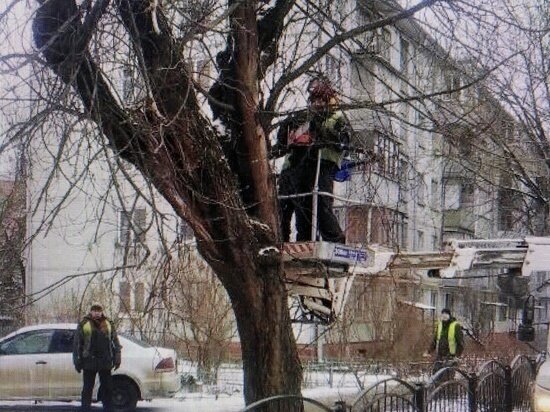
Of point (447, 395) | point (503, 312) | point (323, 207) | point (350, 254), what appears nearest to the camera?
point (350, 254)

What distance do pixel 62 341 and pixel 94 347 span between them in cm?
200

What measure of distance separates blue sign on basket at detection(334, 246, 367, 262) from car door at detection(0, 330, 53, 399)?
847 centimetres

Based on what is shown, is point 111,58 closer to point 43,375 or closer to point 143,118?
point 143,118

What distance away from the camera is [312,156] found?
787 centimetres

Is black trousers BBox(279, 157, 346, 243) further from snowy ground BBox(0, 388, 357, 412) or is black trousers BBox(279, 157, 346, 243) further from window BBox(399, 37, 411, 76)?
snowy ground BBox(0, 388, 357, 412)

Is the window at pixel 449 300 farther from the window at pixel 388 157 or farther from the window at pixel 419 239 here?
the window at pixel 388 157

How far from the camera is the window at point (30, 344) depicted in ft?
48.9

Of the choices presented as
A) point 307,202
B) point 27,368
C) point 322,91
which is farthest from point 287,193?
point 27,368

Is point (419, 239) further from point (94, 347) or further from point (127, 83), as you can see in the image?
point (127, 83)

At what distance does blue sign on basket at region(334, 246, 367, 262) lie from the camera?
Answer: 7.47 meters

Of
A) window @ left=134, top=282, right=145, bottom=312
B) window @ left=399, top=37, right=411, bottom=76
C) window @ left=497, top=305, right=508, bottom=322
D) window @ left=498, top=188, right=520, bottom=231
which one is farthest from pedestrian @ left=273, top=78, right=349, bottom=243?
window @ left=498, top=188, right=520, bottom=231

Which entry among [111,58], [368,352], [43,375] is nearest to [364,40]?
[111,58]

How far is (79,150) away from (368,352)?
15824mm

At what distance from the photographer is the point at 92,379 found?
43.7ft
